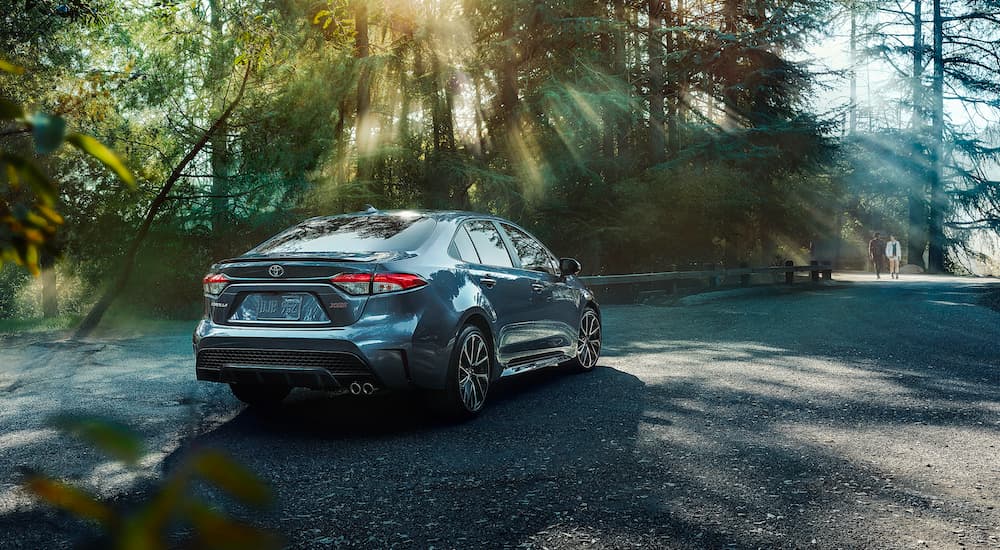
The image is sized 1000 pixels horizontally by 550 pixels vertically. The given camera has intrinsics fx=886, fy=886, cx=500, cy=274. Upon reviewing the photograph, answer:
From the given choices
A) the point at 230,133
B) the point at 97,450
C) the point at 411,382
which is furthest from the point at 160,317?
the point at 97,450

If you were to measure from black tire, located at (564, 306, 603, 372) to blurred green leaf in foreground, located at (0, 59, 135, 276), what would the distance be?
896cm

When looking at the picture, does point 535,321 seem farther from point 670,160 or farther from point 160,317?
point 670,160

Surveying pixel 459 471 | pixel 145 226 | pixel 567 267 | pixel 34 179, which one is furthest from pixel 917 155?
pixel 34 179

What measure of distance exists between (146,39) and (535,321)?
528 inches

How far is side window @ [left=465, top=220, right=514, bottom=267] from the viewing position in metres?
7.93

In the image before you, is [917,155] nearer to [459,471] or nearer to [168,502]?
[459,471]

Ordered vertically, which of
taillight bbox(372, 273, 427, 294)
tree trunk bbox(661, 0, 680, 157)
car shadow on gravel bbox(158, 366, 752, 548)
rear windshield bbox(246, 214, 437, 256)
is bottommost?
car shadow on gravel bbox(158, 366, 752, 548)

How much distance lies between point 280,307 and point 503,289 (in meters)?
2.13

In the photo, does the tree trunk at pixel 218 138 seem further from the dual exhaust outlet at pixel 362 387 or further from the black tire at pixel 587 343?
the dual exhaust outlet at pixel 362 387

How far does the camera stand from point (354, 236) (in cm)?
730

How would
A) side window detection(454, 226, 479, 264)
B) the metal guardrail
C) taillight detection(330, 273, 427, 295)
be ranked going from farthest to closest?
1. the metal guardrail
2. side window detection(454, 226, 479, 264)
3. taillight detection(330, 273, 427, 295)

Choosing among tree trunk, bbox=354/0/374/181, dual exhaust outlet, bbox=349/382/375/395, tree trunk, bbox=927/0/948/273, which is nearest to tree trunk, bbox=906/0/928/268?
tree trunk, bbox=927/0/948/273

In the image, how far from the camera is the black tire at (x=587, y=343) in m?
9.82

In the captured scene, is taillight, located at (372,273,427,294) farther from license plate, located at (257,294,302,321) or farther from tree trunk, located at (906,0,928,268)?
tree trunk, located at (906,0,928,268)
